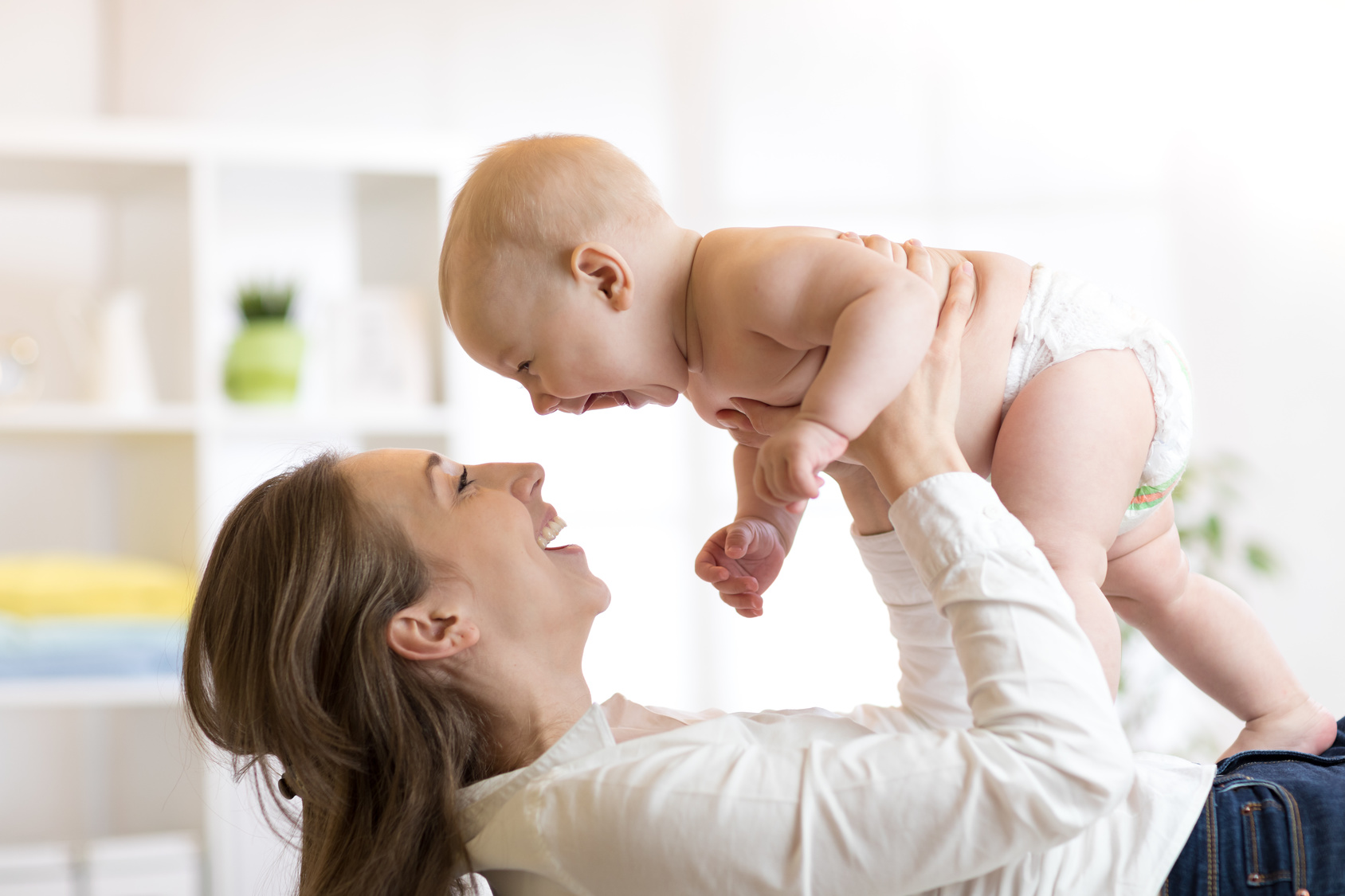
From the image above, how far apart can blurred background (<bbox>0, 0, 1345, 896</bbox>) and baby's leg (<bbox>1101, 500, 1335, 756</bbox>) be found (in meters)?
1.81

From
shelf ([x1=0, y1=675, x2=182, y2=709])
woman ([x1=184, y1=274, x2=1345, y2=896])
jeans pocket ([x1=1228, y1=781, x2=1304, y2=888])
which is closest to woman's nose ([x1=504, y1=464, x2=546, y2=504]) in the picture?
woman ([x1=184, y1=274, x2=1345, y2=896])

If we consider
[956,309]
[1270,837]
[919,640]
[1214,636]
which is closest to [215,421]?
[919,640]

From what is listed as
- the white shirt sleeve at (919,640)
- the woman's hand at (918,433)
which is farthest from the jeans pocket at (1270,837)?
the woman's hand at (918,433)

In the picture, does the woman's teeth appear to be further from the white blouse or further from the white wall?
the white wall

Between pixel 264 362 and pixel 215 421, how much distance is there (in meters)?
0.18

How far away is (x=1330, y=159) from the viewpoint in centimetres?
333

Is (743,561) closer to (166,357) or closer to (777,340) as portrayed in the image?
(777,340)

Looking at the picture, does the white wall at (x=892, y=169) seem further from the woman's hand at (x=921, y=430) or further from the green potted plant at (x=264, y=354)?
the woman's hand at (x=921, y=430)

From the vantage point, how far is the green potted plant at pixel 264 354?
8.73 feet

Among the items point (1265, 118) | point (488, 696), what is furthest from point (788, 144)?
point (488, 696)

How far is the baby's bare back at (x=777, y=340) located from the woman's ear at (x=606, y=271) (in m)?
0.07

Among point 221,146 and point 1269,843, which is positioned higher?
point 221,146

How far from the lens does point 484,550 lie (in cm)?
109

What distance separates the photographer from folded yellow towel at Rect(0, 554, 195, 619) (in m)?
2.37
